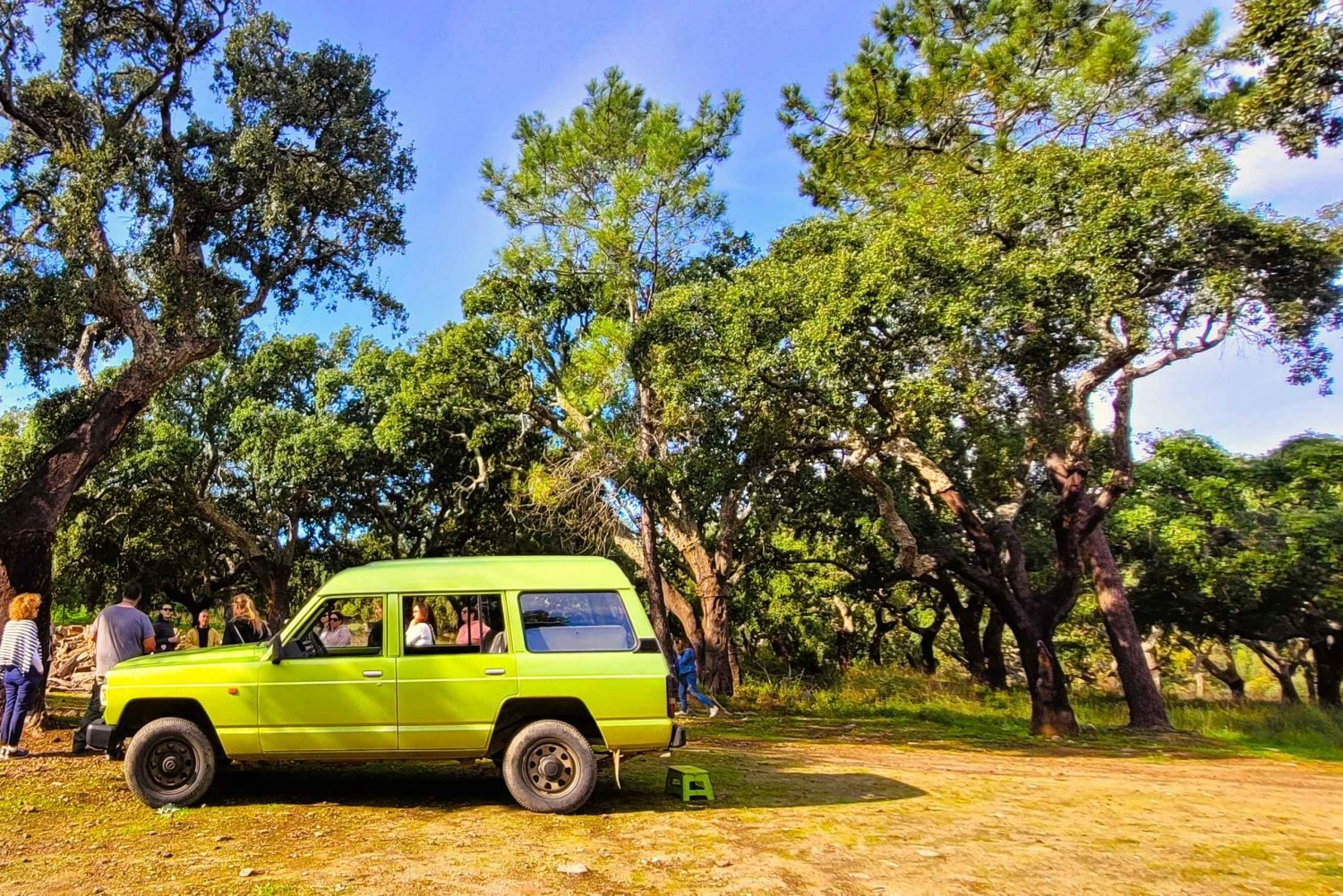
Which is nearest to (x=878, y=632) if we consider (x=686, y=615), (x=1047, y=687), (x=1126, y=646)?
(x=686, y=615)

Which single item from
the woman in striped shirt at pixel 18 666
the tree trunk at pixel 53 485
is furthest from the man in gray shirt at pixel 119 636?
the tree trunk at pixel 53 485

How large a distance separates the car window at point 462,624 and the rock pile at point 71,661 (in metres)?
15.1

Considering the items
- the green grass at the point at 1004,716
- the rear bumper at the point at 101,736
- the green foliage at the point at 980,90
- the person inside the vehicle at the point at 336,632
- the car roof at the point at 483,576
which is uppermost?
the green foliage at the point at 980,90

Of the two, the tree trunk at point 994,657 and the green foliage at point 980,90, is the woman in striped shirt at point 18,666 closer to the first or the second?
→ the green foliage at point 980,90

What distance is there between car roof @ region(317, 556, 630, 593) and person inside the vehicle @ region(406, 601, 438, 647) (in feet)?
0.59

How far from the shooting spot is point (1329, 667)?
23562mm

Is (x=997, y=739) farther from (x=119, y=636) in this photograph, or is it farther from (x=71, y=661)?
(x=71, y=661)

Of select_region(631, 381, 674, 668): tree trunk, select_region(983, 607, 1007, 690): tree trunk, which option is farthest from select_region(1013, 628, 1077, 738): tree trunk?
select_region(983, 607, 1007, 690): tree trunk

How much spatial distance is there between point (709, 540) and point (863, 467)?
768 cm

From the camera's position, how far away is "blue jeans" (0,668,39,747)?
856 centimetres

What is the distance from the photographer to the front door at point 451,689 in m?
6.68

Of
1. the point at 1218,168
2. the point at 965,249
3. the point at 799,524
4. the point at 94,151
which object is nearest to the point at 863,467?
the point at 965,249

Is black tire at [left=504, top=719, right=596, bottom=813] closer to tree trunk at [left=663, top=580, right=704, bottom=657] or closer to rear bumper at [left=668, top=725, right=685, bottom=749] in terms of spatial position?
rear bumper at [left=668, top=725, right=685, bottom=749]

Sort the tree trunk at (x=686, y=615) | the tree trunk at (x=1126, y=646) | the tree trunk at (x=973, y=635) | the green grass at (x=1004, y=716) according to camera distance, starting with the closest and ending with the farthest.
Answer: the green grass at (x=1004, y=716) < the tree trunk at (x=1126, y=646) < the tree trunk at (x=686, y=615) < the tree trunk at (x=973, y=635)
